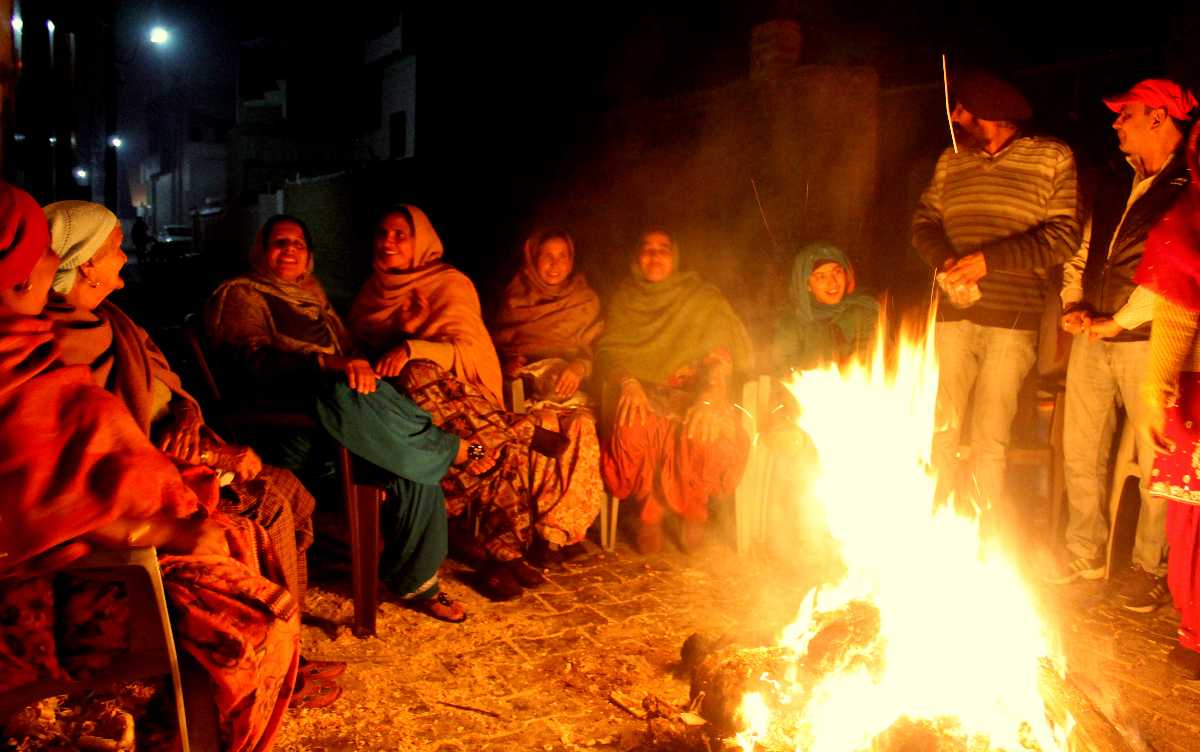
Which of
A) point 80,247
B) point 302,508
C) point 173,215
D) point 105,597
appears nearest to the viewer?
point 105,597

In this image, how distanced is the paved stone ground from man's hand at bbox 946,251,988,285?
1758mm

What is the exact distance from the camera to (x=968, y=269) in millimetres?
4969

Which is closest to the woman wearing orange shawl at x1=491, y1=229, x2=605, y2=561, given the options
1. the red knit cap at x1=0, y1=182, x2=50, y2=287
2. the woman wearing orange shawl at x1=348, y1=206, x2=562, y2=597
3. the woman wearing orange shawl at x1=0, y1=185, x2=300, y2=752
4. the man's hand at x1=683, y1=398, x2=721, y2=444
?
the woman wearing orange shawl at x1=348, y1=206, x2=562, y2=597

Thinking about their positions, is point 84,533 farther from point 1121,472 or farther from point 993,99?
point 1121,472

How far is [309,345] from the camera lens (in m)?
4.71

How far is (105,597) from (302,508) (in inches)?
61.2

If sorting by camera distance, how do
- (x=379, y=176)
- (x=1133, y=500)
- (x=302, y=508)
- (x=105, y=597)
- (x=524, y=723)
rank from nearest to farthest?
(x=105, y=597) < (x=524, y=723) < (x=302, y=508) < (x=1133, y=500) < (x=379, y=176)

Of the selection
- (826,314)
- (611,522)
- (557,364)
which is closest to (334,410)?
(557,364)

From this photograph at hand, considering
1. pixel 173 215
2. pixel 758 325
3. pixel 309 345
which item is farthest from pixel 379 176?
pixel 173 215

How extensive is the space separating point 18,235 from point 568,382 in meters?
3.30

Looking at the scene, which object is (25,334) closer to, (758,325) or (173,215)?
(758,325)

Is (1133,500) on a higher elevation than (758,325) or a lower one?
lower

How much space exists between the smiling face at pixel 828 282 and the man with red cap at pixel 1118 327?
1249 millimetres

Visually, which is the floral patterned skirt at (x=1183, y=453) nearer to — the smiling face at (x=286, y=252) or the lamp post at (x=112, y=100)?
the smiling face at (x=286, y=252)
